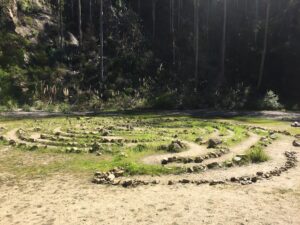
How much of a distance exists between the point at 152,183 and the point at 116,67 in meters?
45.5

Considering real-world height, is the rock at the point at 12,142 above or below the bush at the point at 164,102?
below

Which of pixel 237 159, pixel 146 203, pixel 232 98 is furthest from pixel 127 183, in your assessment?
pixel 232 98

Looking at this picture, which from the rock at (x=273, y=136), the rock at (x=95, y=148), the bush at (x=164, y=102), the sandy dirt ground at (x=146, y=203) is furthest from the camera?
the bush at (x=164, y=102)

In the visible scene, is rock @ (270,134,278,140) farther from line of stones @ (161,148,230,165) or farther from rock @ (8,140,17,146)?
rock @ (8,140,17,146)

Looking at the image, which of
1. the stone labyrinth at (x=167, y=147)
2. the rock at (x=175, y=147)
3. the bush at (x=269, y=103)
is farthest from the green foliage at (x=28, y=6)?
the rock at (x=175, y=147)

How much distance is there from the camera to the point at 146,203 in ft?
44.9

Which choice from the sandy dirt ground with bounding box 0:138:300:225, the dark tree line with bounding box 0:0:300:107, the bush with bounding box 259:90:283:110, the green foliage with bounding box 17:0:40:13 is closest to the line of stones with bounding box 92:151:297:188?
the sandy dirt ground with bounding box 0:138:300:225

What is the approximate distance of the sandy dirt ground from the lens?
12.3 meters

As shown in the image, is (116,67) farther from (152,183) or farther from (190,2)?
(152,183)

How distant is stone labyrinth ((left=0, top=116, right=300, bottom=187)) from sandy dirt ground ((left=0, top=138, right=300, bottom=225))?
896 millimetres

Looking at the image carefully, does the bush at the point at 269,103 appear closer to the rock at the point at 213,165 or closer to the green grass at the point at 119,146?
the green grass at the point at 119,146

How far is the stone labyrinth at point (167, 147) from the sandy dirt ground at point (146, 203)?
0.90 metres

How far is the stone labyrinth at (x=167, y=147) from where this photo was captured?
56.1ft

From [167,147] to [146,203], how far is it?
29.4 ft
